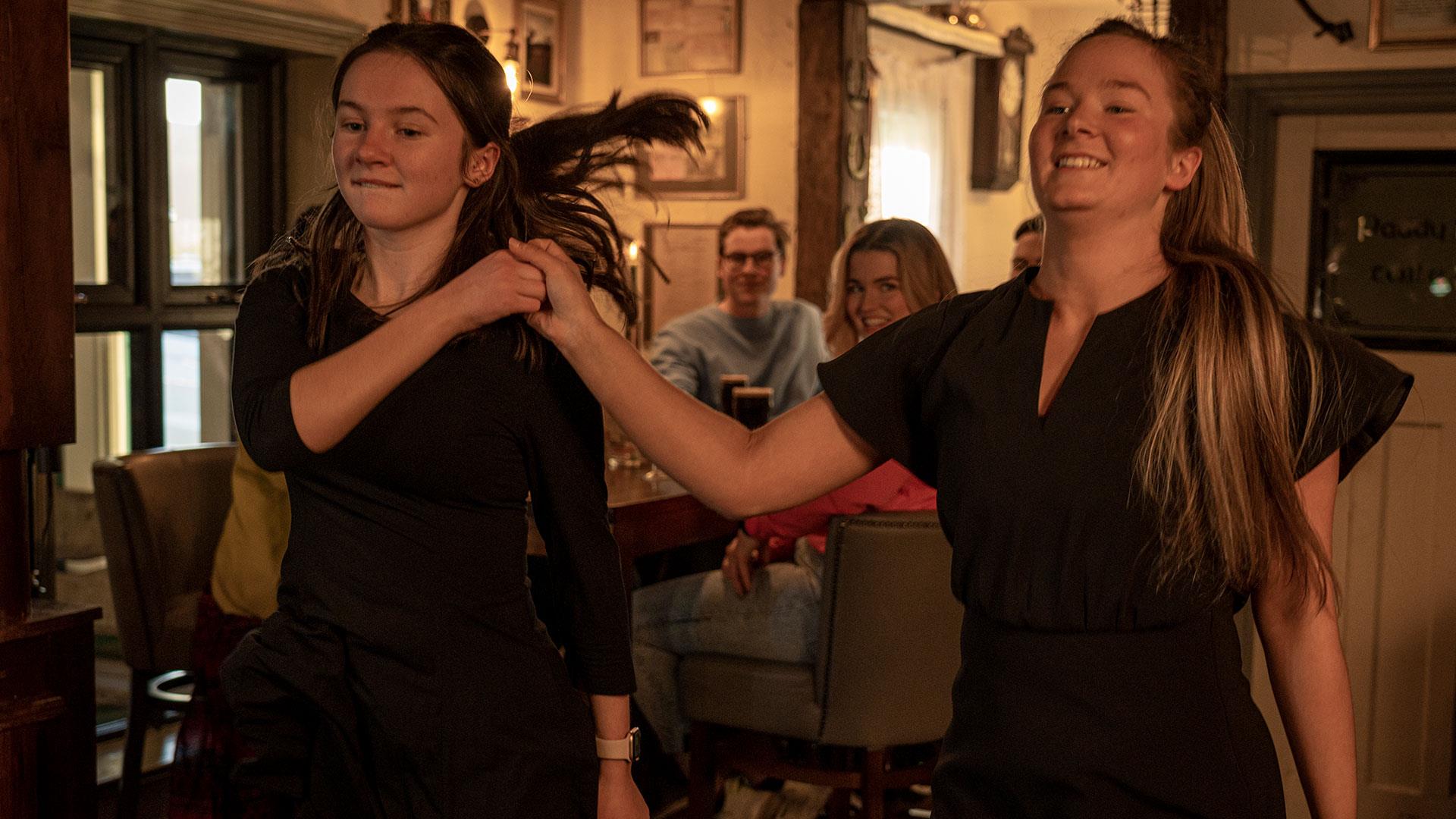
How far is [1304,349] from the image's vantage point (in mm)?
1299

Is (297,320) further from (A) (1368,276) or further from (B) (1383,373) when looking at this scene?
(A) (1368,276)

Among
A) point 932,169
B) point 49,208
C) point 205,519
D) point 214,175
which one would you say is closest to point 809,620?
point 205,519

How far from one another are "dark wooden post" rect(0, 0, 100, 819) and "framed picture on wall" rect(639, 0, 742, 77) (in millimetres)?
3875

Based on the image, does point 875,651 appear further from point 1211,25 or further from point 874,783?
point 1211,25

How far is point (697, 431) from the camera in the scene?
154 centimetres

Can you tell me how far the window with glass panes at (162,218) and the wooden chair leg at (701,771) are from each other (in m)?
2.13

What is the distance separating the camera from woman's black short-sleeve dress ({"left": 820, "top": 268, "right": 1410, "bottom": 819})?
49.8 inches

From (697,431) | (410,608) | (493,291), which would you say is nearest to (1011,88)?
(697,431)

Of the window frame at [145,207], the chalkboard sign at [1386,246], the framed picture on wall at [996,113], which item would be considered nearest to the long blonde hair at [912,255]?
the chalkboard sign at [1386,246]

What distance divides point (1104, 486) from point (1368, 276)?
9.05ft

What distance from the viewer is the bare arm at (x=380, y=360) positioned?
1.39 metres

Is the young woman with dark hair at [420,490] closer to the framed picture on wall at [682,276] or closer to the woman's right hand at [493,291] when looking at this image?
the woman's right hand at [493,291]

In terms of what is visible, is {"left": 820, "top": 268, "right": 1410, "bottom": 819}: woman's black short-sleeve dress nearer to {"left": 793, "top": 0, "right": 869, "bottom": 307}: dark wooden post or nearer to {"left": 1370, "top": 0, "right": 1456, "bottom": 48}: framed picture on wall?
{"left": 1370, "top": 0, "right": 1456, "bottom": 48}: framed picture on wall

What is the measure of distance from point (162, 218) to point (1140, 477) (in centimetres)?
363
